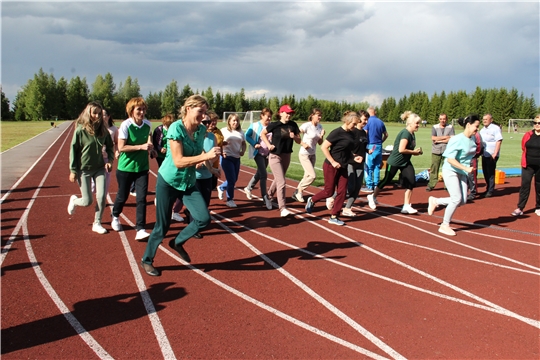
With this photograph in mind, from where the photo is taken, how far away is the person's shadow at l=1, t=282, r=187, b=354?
337 cm

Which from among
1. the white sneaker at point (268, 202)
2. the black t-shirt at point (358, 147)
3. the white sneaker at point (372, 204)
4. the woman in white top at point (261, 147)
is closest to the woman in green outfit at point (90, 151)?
the woman in white top at point (261, 147)

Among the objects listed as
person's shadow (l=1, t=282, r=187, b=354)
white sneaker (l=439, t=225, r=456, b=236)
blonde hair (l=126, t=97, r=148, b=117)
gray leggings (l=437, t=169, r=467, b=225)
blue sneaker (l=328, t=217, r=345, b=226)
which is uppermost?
blonde hair (l=126, t=97, r=148, b=117)

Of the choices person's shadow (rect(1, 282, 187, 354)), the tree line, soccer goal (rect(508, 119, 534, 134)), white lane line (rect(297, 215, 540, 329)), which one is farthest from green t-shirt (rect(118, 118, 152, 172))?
the tree line

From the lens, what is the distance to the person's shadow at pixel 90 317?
3374 mm

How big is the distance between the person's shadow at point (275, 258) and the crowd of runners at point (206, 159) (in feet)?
1.34

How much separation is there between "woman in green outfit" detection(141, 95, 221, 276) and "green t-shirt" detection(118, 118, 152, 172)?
→ 5.42ft

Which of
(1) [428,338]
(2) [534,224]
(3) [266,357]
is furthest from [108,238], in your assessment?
(2) [534,224]

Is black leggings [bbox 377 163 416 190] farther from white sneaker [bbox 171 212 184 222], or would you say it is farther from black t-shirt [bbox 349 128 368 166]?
white sneaker [bbox 171 212 184 222]

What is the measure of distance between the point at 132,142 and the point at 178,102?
93326 millimetres

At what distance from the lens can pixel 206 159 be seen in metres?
4.15

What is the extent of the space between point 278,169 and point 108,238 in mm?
3254

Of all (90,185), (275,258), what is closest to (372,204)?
(275,258)

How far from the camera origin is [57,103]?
9588cm

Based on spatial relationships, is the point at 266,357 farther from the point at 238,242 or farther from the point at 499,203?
the point at 499,203
